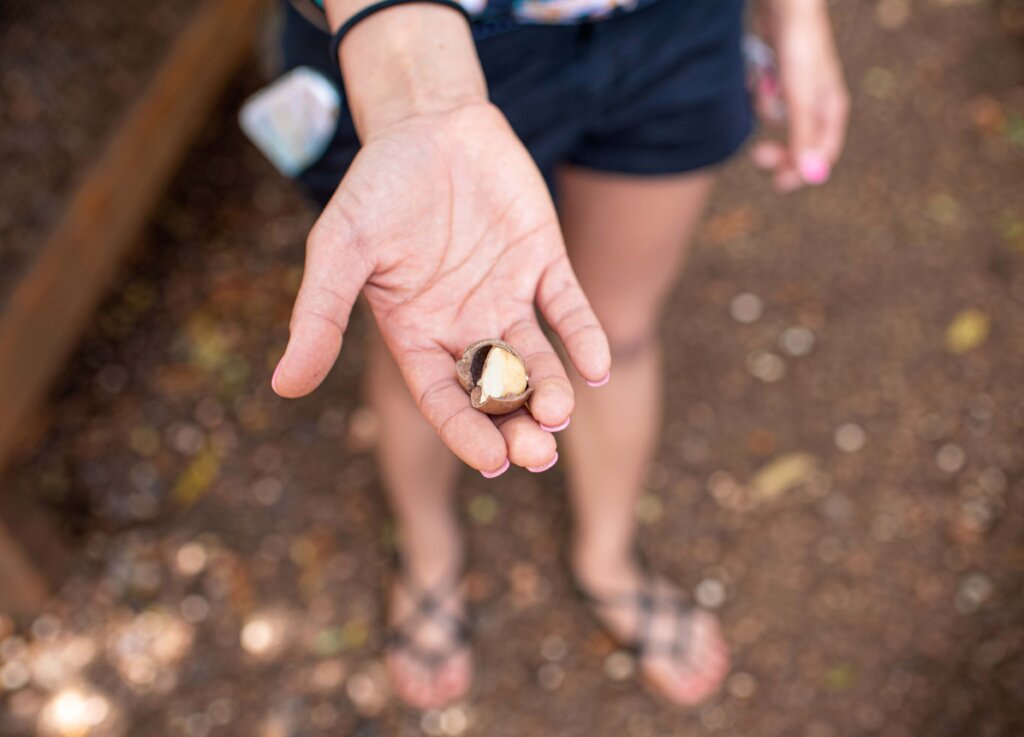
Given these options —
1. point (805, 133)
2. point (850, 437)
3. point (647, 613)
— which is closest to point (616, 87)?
point (805, 133)

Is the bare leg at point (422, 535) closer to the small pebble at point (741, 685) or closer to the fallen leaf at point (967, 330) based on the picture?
the small pebble at point (741, 685)

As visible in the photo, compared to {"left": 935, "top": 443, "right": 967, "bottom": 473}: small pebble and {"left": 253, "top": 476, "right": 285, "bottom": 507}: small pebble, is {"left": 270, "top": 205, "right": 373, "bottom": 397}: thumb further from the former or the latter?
{"left": 935, "top": 443, "right": 967, "bottom": 473}: small pebble

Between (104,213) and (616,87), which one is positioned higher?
(616,87)

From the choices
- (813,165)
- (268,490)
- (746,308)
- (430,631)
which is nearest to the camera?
(813,165)

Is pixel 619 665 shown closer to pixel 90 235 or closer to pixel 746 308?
pixel 746 308

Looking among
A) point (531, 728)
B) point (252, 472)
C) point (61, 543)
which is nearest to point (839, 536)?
point (531, 728)

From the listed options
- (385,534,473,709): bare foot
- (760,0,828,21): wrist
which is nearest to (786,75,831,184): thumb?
(760,0,828,21): wrist

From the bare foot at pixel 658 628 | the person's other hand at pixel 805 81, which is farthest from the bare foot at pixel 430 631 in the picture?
the person's other hand at pixel 805 81
